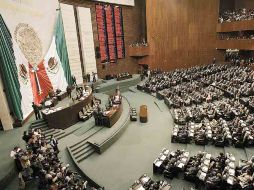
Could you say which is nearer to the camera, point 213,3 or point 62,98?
point 62,98

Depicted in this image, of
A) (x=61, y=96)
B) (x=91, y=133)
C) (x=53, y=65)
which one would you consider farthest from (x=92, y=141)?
(x=53, y=65)

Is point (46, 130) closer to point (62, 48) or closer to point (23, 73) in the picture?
point (23, 73)

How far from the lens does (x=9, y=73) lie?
10.0 metres

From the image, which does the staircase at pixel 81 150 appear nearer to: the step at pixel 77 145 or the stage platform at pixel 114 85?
the step at pixel 77 145

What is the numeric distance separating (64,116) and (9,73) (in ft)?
10.2

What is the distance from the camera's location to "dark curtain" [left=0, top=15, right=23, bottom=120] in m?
9.73

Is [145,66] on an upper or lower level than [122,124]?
upper

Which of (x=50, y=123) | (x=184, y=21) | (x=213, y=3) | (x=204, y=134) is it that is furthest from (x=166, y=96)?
(x=213, y=3)

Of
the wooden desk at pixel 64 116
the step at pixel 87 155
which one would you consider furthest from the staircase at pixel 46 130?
the step at pixel 87 155

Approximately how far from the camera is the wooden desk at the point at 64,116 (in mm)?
10359

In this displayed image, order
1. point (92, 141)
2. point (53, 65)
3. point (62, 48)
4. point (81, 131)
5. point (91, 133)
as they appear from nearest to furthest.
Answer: point (92, 141) < point (91, 133) < point (81, 131) < point (53, 65) < point (62, 48)

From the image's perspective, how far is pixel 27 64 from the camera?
38.5 feet

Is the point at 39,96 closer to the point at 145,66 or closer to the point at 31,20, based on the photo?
the point at 31,20

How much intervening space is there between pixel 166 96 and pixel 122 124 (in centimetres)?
509
